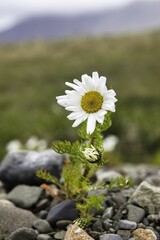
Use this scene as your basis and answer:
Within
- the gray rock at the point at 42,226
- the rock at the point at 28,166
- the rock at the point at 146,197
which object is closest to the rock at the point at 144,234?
the rock at the point at 146,197

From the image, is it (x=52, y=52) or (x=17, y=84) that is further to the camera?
(x=52, y=52)

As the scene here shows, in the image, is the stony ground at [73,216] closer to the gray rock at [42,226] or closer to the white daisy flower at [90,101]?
the gray rock at [42,226]

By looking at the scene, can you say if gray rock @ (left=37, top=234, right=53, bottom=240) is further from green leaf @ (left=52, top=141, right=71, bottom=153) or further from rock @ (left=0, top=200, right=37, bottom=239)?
green leaf @ (left=52, top=141, right=71, bottom=153)

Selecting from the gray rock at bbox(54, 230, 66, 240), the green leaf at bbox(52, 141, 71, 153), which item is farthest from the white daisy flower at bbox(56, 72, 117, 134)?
the gray rock at bbox(54, 230, 66, 240)

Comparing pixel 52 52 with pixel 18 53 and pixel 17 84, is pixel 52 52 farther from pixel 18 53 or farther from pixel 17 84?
pixel 17 84

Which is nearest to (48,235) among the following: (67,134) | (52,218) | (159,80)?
(52,218)

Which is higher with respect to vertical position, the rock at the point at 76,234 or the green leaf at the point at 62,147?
the green leaf at the point at 62,147
